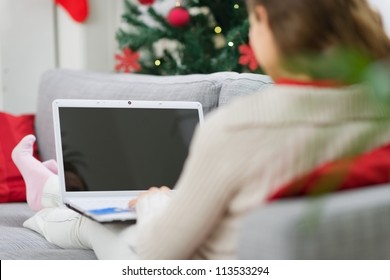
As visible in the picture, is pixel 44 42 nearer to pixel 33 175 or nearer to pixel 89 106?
pixel 33 175

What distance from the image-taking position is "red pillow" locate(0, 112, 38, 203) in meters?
2.39

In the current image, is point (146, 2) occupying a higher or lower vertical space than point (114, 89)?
higher

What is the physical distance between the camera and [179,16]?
2.87m

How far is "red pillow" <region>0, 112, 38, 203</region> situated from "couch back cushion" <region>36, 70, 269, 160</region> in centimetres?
5

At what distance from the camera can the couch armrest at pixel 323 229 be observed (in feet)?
2.93

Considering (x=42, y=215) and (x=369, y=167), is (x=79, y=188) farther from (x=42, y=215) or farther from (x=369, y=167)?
(x=369, y=167)

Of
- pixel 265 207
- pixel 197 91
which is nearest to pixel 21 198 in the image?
pixel 197 91

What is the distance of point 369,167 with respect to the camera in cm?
104

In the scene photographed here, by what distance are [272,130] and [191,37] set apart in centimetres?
195

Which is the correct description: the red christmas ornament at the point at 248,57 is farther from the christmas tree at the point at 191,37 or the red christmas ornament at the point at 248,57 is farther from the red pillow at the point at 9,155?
the red pillow at the point at 9,155

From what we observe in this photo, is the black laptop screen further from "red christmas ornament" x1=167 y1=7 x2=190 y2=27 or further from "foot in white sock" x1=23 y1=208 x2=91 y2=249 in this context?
"red christmas ornament" x1=167 y1=7 x2=190 y2=27

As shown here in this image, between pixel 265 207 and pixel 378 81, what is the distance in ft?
1.06

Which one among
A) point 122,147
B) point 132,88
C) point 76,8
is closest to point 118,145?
point 122,147

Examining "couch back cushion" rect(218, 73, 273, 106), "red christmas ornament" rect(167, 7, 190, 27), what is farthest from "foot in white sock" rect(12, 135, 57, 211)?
"red christmas ornament" rect(167, 7, 190, 27)
